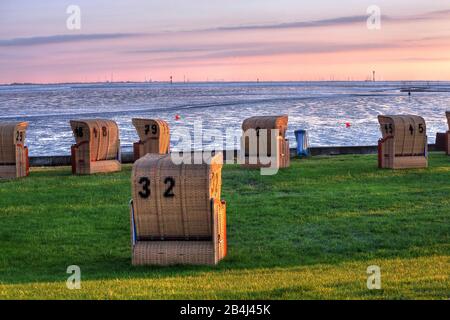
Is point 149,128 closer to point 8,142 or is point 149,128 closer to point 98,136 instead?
point 98,136

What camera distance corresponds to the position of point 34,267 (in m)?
13.4

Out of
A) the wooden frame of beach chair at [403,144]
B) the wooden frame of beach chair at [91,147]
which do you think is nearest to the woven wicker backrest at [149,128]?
the wooden frame of beach chair at [91,147]

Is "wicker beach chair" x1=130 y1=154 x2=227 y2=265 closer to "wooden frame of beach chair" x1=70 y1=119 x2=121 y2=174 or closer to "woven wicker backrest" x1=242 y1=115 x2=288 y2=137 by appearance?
"woven wicker backrest" x1=242 y1=115 x2=288 y2=137

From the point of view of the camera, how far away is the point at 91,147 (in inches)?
1027

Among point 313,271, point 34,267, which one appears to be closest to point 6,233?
point 34,267

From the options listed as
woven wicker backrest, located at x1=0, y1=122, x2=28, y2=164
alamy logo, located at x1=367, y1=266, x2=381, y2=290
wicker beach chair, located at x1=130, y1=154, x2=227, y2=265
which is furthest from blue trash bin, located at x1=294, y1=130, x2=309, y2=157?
alamy logo, located at x1=367, y1=266, x2=381, y2=290

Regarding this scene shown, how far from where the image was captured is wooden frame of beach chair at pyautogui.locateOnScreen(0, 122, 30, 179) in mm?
25531

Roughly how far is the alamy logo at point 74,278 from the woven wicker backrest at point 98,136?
13245 mm

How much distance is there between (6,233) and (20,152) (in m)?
9.95

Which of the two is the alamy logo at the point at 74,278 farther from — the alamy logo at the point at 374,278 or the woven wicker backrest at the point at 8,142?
the woven wicker backrest at the point at 8,142

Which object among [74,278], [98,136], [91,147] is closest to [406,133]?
[98,136]

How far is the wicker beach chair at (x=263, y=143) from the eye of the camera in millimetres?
25881
